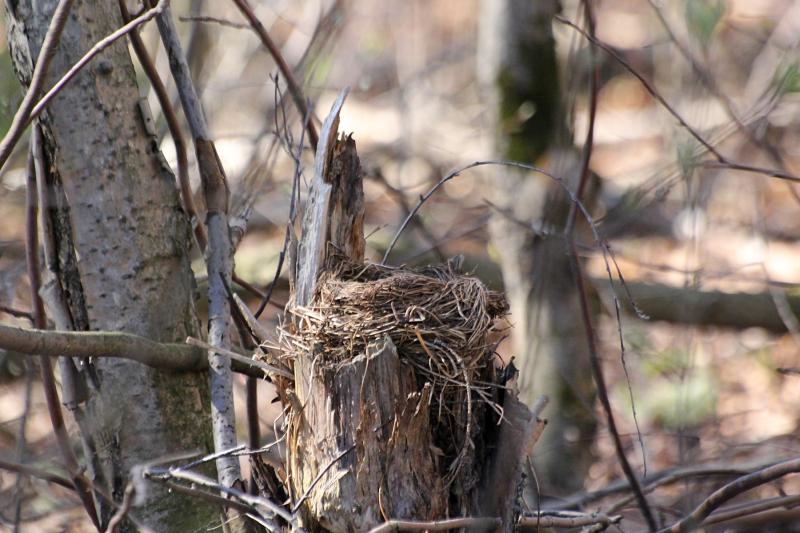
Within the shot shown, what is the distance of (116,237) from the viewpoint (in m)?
2.17

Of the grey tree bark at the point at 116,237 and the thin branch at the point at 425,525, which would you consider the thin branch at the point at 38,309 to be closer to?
the grey tree bark at the point at 116,237

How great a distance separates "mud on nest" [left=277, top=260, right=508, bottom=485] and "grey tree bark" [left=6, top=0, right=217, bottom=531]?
510 millimetres

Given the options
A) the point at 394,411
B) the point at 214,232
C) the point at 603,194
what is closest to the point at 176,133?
the point at 214,232

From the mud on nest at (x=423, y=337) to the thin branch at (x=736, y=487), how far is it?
46cm

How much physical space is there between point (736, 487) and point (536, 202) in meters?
2.90

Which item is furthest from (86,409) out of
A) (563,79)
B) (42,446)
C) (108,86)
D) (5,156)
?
(563,79)

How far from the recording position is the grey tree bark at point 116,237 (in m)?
2.12

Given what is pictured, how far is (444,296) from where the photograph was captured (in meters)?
1.99

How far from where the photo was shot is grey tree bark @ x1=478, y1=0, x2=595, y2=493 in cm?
452

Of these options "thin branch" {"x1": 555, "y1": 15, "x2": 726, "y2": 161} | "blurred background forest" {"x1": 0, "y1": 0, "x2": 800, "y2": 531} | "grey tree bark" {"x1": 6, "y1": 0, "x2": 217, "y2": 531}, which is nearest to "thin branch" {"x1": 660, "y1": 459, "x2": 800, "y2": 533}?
"blurred background forest" {"x1": 0, "y1": 0, "x2": 800, "y2": 531}

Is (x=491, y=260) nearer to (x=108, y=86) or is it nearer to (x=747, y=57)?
(x=108, y=86)

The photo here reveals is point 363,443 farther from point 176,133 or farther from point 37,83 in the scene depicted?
point 176,133

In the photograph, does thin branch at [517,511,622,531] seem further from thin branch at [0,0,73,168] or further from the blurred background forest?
thin branch at [0,0,73,168]

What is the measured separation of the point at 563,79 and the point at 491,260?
1.20 m
